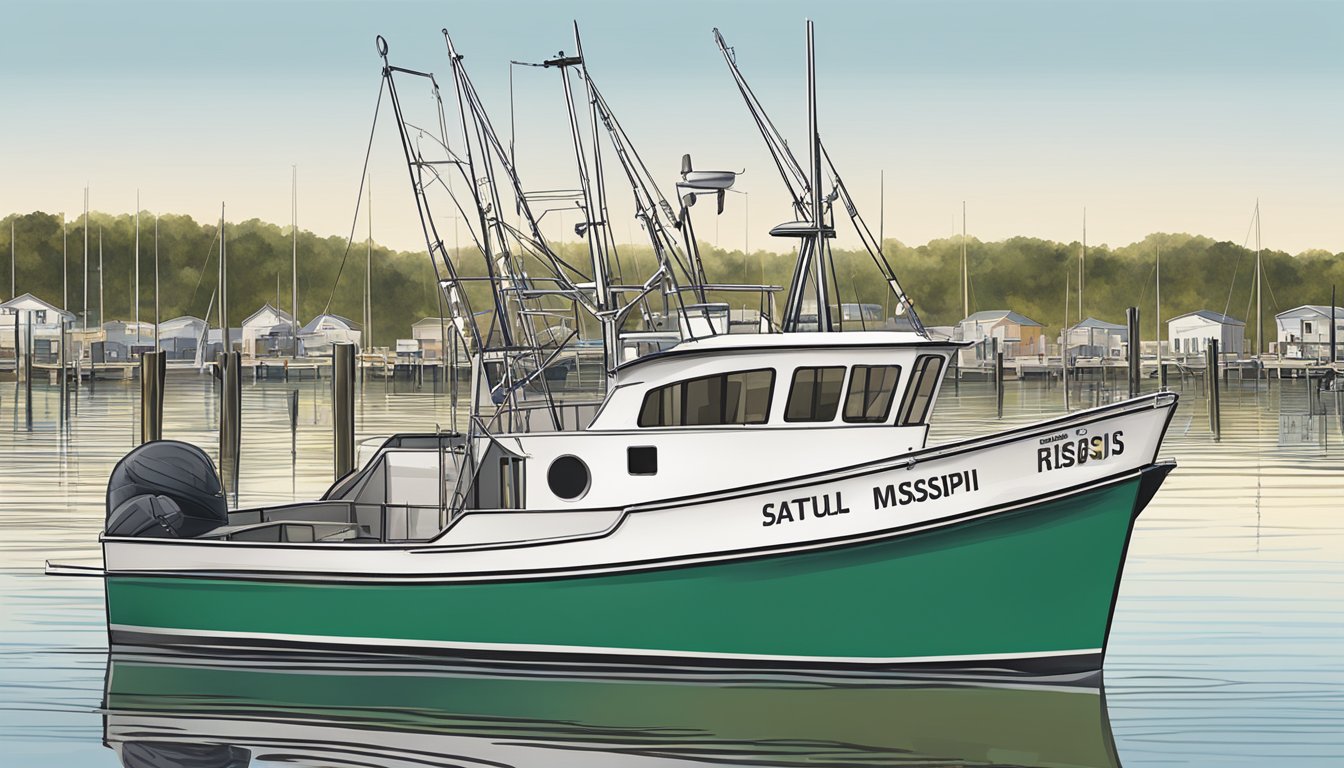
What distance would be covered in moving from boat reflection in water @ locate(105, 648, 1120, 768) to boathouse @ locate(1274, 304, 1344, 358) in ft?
282

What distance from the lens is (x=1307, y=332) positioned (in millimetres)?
99062

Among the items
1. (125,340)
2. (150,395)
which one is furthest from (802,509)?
(125,340)

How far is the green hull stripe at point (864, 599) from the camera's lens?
1369 centimetres

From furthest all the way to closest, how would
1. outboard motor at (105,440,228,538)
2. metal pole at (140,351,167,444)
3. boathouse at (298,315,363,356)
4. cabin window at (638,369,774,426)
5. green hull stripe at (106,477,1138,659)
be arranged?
boathouse at (298,315,363,356), metal pole at (140,351,167,444), outboard motor at (105,440,228,538), cabin window at (638,369,774,426), green hull stripe at (106,477,1138,659)

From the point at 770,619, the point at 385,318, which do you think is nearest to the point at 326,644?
the point at 770,619

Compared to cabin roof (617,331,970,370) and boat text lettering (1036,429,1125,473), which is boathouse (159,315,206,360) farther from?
boat text lettering (1036,429,1125,473)

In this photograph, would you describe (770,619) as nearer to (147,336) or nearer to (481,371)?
(481,371)

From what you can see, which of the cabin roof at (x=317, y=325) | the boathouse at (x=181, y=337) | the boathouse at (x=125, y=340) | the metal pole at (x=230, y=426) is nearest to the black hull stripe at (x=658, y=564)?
the metal pole at (x=230, y=426)

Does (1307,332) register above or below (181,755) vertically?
above

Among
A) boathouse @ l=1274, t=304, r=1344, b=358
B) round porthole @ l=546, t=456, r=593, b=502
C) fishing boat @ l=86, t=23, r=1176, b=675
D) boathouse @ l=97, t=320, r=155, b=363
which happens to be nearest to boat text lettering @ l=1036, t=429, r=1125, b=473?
fishing boat @ l=86, t=23, r=1176, b=675

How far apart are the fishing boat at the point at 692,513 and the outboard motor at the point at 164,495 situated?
0.08 feet

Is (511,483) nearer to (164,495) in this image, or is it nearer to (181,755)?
(164,495)

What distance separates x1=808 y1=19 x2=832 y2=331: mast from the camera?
15.0 meters

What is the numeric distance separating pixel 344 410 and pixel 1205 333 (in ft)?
278
